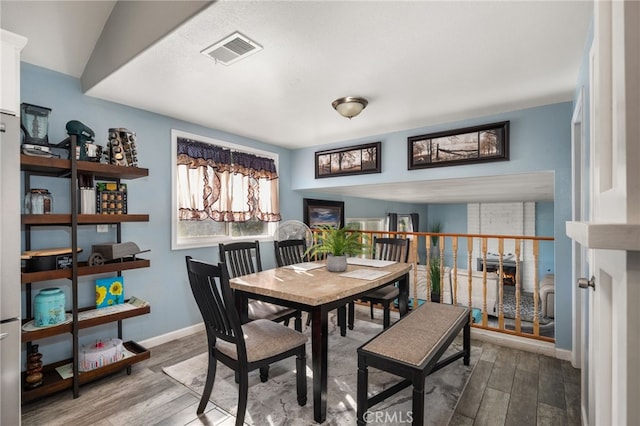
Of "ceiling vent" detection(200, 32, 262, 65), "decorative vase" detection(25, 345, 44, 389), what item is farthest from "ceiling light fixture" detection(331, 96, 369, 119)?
"decorative vase" detection(25, 345, 44, 389)

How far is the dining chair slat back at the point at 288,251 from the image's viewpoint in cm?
322

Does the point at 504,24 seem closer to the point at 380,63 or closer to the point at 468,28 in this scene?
the point at 468,28

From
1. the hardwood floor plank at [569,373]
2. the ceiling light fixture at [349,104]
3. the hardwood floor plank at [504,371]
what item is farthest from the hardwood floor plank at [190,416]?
the hardwood floor plank at [569,373]

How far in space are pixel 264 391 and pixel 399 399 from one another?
3.09ft

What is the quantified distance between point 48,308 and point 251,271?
149cm

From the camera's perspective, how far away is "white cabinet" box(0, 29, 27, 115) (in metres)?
1.65

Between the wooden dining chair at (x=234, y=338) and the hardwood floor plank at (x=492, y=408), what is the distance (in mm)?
1115

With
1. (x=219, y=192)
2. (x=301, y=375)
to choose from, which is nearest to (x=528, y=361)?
(x=301, y=375)

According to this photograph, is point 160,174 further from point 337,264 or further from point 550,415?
point 550,415

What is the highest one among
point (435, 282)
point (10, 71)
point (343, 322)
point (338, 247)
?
point (10, 71)

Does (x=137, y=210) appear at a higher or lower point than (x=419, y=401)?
higher

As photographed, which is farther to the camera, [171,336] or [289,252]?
[289,252]

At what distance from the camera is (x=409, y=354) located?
5.50 feet

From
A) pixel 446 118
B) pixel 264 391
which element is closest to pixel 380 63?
pixel 446 118
